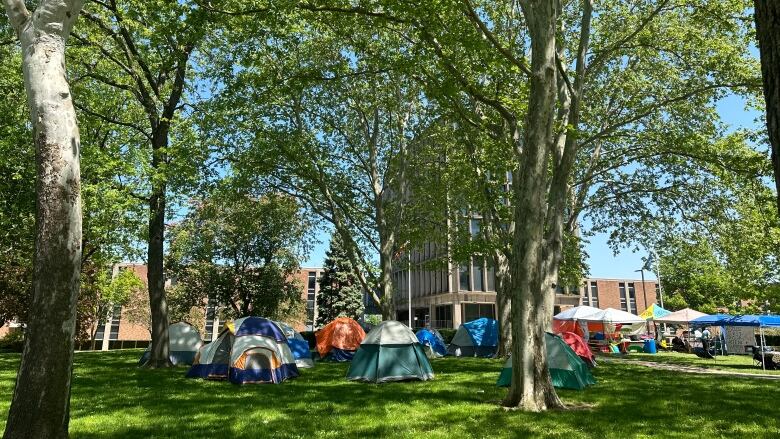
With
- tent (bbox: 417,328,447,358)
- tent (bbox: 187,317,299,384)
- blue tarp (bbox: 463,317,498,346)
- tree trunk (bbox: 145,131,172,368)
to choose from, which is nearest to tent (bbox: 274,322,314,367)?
tent (bbox: 187,317,299,384)

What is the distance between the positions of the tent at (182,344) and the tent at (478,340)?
1325 cm

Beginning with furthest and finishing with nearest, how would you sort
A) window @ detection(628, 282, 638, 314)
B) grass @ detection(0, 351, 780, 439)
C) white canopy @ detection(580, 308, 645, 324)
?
window @ detection(628, 282, 638, 314), white canopy @ detection(580, 308, 645, 324), grass @ detection(0, 351, 780, 439)

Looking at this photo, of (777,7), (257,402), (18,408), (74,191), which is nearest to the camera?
(777,7)

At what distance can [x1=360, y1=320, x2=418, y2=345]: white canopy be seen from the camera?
1589 centimetres

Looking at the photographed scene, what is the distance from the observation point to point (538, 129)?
1059cm

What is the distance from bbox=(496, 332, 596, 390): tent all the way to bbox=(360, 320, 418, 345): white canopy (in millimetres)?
3621

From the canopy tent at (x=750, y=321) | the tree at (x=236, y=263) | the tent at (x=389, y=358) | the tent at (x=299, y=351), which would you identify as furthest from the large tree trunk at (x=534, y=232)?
the tree at (x=236, y=263)

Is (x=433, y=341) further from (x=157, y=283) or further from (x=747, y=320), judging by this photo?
(x=157, y=283)

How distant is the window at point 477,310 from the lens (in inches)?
1909

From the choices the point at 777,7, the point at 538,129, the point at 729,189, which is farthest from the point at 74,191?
the point at 729,189

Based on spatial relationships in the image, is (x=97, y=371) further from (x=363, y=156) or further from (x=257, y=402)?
(x=363, y=156)

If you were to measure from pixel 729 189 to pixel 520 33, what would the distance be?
9.96 metres

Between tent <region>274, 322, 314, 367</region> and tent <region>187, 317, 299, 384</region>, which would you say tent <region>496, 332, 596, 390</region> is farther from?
tent <region>274, 322, 314, 367</region>

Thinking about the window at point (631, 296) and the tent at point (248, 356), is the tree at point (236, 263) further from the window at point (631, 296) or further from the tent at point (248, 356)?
the window at point (631, 296)
